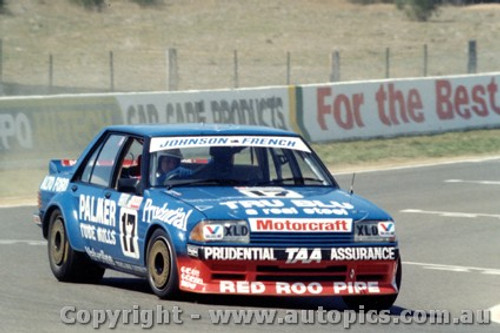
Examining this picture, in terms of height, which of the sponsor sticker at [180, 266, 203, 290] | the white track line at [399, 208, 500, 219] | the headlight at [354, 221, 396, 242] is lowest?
the white track line at [399, 208, 500, 219]

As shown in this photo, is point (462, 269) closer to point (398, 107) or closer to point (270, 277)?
point (270, 277)

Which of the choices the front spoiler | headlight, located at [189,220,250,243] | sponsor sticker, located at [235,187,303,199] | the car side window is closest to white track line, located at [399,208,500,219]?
the car side window

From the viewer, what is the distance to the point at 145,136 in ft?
32.9

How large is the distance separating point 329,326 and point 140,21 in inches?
1947

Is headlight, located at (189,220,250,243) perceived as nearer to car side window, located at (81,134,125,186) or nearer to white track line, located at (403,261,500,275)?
car side window, located at (81,134,125,186)

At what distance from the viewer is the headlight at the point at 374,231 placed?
895 cm

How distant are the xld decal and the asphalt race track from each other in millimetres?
356

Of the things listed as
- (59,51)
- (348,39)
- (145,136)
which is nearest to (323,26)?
(348,39)

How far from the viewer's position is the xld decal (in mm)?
9516

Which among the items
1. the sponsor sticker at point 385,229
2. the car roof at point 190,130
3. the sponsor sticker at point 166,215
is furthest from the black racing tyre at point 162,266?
the sponsor sticker at point 385,229

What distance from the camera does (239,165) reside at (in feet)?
32.5

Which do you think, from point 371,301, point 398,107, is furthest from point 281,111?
point 371,301

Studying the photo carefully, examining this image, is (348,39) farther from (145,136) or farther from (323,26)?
(145,136)

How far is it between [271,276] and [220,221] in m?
0.52
